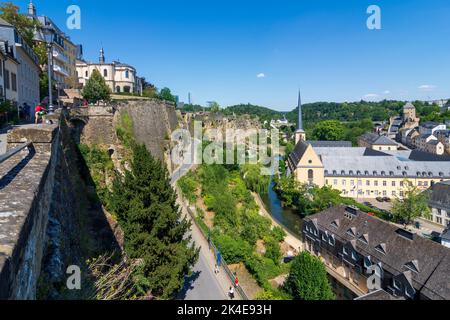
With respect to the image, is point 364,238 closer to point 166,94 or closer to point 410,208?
point 410,208

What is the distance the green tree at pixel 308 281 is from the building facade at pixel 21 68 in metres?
18.8

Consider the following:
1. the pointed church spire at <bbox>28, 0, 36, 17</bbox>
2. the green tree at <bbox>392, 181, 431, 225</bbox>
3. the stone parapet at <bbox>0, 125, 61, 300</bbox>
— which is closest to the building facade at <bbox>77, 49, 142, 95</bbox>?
the pointed church spire at <bbox>28, 0, 36, 17</bbox>

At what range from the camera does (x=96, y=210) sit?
1636cm

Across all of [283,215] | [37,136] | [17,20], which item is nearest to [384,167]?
[283,215]

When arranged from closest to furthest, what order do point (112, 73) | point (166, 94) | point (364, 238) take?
point (364, 238)
point (112, 73)
point (166, 94)

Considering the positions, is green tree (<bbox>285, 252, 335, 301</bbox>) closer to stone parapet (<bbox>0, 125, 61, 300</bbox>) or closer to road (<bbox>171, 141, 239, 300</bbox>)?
road (<bbox>171, 141, 239, 300</bbox>)

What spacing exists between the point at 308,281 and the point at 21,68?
22.4m

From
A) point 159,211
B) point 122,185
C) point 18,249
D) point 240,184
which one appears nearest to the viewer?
point 18,249

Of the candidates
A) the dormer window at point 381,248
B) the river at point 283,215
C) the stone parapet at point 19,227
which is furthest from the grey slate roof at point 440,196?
the stone parapet at point 19,227

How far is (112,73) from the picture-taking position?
55.9 meters

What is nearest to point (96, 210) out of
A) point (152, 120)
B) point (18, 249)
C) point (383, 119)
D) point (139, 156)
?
point (139, 156)

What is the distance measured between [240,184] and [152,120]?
11540mm
